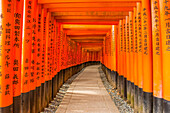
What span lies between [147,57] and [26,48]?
3.05 m

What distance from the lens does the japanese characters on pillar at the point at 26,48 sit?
3311mm

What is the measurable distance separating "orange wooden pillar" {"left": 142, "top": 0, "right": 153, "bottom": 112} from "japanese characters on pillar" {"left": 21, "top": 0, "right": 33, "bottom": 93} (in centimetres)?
295

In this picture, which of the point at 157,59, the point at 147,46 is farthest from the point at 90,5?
the point at 157,59

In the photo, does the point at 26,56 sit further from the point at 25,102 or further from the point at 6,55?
the point at 25,102

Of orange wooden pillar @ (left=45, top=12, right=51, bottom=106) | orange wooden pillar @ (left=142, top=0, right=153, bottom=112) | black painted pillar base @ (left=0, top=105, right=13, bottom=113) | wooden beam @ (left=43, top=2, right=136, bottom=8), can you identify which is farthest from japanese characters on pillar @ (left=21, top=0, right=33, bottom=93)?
orange wooden pillar @ (left=142, top=0, right=153, bottom=112)

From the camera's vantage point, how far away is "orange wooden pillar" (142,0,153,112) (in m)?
3.49

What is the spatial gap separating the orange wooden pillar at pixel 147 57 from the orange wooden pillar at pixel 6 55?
3.10 meters

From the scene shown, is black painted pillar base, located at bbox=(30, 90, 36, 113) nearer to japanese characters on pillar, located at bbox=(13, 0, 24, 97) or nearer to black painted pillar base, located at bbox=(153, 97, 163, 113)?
japanese characters on pillar, located at bbox=(13, 0, 24, 97)

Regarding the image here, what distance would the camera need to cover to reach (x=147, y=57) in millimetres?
3555

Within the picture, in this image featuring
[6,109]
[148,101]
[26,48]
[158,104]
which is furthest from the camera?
[148,101]

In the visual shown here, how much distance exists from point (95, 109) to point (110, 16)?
394 cm

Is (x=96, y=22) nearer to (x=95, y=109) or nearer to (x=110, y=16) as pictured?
(x=110, y=16)

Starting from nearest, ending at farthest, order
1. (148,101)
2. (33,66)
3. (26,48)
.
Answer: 1. (26,48)
2. (148,101)
3. (33,66)

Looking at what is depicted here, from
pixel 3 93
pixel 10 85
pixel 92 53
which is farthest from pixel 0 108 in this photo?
pixel 92 53
